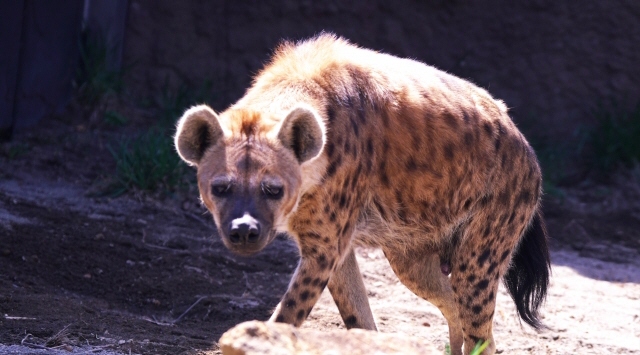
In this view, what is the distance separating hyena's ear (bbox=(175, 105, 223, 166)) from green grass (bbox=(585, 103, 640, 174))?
5024mm

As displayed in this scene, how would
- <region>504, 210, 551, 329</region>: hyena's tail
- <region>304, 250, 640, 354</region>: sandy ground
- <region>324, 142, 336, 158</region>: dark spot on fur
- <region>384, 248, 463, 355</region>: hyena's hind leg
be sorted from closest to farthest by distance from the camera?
<region>324, 142, 336, 158</region>: dark spot on fur → <region>384, 248, 463, 355</region>: hyena's hind leg → <region>504, 210, 551, 329</region>: hyena's tail → <region>304, 250, 640, 354</region>: sandy ground

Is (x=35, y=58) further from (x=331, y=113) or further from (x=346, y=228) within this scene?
(x=346, y=228)

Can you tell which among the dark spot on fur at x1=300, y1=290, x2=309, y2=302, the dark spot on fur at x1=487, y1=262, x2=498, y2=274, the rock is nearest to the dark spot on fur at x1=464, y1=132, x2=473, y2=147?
the dark spot on fur at x1=487, y1=262, x2=498, y2=274

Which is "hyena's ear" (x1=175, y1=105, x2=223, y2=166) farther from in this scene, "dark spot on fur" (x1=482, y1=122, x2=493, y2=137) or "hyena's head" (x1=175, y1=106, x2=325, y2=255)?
"dark spot on fur" (x1=482, y1=122, x2=493, y2=137)

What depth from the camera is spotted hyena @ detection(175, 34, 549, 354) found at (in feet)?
10.0

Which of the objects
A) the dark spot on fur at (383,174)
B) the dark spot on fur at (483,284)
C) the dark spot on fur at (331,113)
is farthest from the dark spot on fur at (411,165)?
the dark spot on fur at (483,284)

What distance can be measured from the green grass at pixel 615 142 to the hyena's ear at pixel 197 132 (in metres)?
5.02

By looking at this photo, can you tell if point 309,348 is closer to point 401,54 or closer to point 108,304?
point 108,304

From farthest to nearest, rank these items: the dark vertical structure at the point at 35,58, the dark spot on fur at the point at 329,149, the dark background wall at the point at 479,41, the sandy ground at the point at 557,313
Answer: the dark background wall at the point at 479,41
the dark vertical structure at the point at 35,58
the sandy ground at the point at 557,313
the dark spot on fur at the point at 329,149

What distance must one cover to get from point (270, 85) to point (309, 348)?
132 centimetres

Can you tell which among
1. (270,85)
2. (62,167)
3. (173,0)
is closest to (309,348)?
(270,85)

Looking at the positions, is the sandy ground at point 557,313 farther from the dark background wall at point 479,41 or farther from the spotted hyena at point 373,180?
the dark background wall at point 479,41

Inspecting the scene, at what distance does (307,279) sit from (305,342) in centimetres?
79

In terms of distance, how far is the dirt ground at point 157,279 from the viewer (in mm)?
3662
